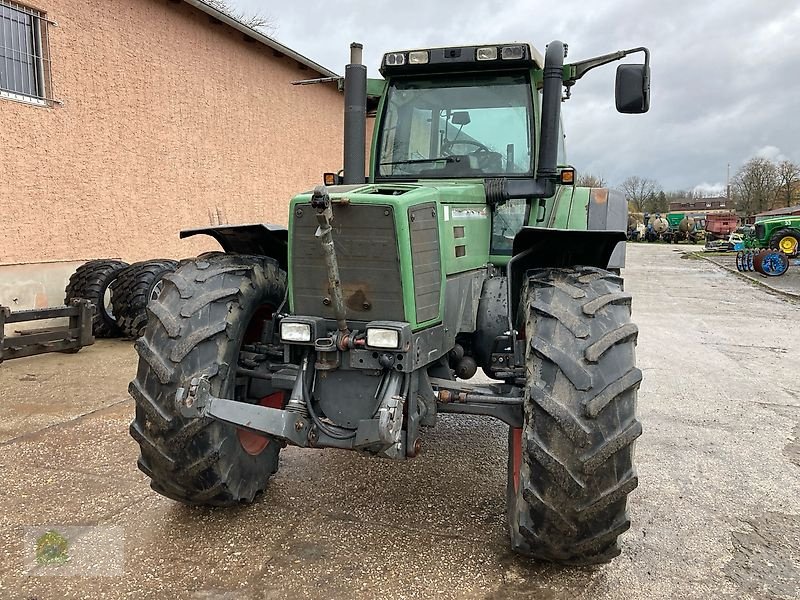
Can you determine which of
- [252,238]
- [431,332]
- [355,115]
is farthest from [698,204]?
[431,332]

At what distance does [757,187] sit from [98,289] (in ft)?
190

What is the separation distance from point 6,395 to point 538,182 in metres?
4.94

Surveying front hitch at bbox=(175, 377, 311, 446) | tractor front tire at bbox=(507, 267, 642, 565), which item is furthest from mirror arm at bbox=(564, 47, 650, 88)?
front hitch at bbox=(175, 377, 311, 446)

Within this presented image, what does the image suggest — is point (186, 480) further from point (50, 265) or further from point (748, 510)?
point (50, 265)

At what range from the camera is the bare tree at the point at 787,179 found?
2005 inches

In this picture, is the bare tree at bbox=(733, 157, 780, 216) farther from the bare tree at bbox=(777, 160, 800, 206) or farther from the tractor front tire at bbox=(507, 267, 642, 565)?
the tractor front tire at bbox=(507, 267, 642, 565)

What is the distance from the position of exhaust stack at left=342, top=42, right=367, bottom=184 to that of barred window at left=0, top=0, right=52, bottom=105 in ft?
18.4

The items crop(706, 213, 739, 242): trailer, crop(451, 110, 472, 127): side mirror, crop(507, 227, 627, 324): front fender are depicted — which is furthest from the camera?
crop(706, 213, 739, 242): trailer

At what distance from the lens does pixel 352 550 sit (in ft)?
10.4

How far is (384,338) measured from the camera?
114 inches

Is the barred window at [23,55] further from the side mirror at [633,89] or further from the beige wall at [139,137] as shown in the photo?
the side mirror at [633,89]

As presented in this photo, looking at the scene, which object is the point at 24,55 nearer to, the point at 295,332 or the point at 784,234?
the point at 295,332

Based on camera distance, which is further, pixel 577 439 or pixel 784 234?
pixel 784 234

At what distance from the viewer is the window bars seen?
786 centimetres
